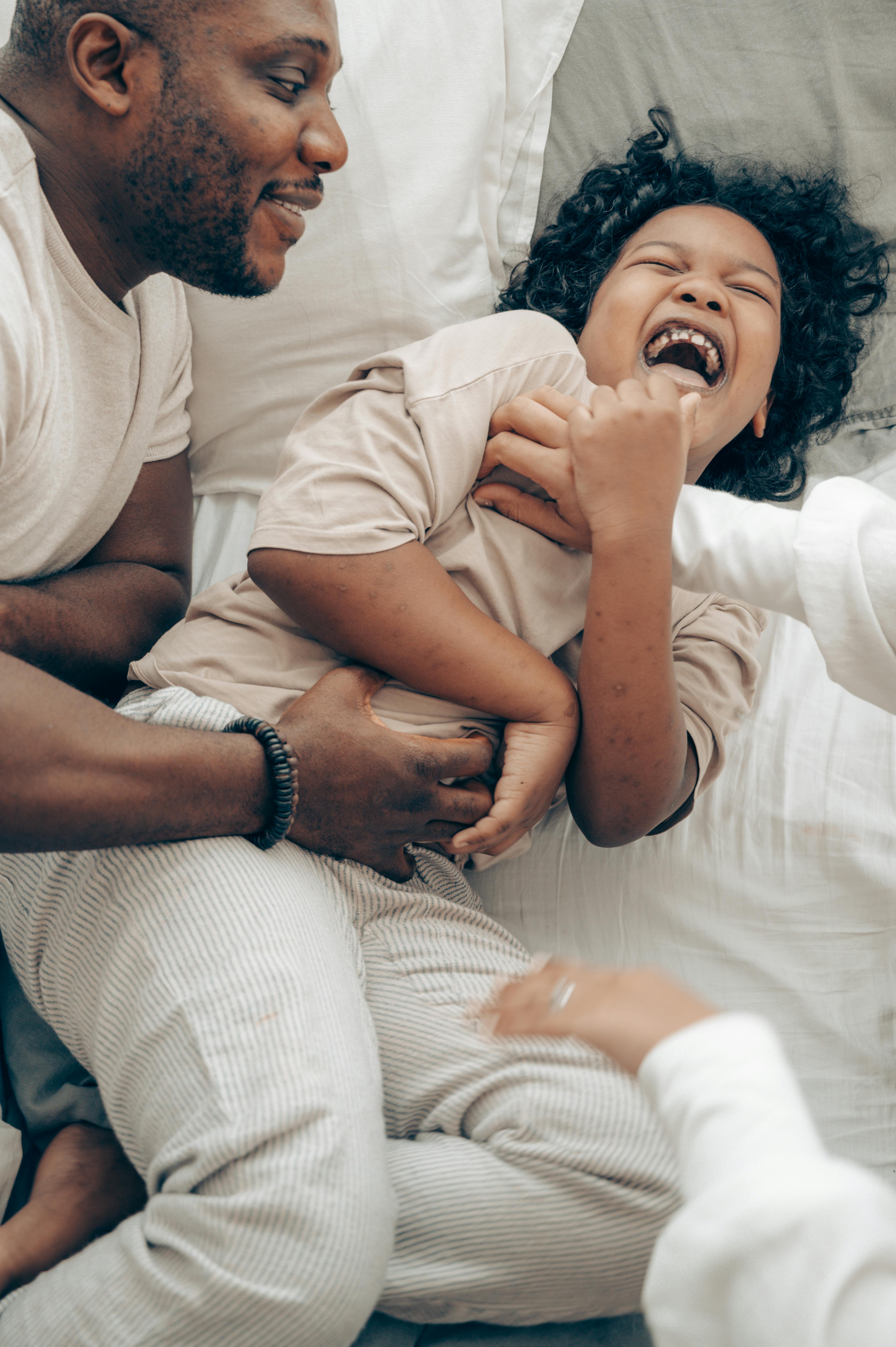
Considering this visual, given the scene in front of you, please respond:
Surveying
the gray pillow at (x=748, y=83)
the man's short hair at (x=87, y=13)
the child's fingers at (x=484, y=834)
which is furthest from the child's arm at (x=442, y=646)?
the gray pillow at (x=748, y=83)

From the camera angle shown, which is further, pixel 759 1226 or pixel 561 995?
pixel 561 995

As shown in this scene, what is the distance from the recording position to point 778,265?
1595 millimetres

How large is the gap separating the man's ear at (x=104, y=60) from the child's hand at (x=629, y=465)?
621 mm

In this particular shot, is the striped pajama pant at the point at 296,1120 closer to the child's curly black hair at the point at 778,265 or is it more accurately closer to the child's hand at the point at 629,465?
the child's hand at the point at 629,465

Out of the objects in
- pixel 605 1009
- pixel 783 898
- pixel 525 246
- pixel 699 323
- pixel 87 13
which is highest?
pixel 87 13

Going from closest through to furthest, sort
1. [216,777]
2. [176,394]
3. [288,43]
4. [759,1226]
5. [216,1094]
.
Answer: [759,1226] → [216,1094] → [216,777] → [288,43] → [176,394]

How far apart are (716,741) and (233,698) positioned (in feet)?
2.14

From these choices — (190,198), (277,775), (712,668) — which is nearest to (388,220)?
(190,198)

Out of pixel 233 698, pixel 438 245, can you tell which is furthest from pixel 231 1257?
pixel 438 245

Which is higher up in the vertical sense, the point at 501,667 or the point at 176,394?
the point at 176,394

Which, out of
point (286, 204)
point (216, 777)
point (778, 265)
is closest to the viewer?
point (216, 777)

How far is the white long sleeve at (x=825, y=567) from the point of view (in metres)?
1.09

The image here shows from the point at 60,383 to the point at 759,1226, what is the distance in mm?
1053

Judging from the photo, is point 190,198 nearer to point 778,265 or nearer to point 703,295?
point 703,295
